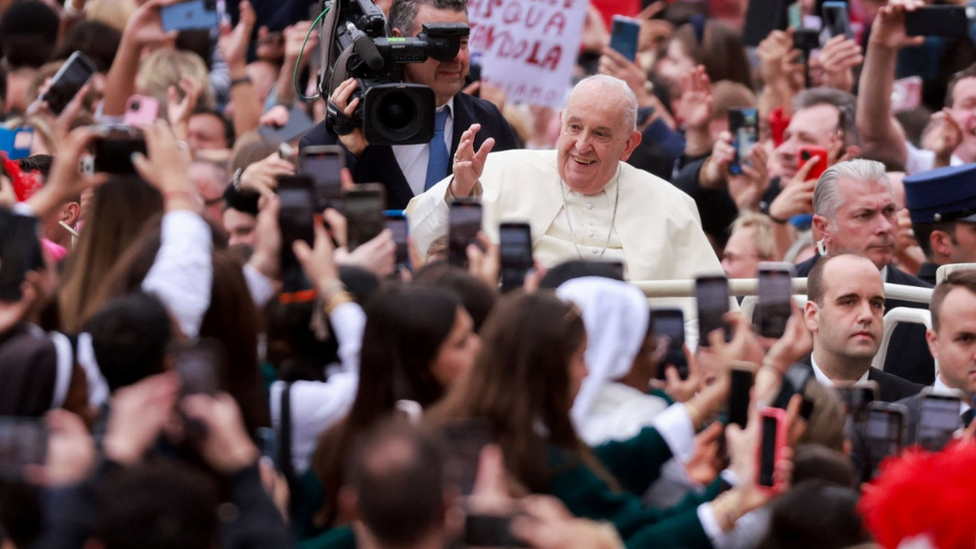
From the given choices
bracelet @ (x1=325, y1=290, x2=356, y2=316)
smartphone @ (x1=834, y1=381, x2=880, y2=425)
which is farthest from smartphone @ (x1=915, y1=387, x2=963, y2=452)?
bracelet @ (x1=325, y1=290, x2=356, y2=316)

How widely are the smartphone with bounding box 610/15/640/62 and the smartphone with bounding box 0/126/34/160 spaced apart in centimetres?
287

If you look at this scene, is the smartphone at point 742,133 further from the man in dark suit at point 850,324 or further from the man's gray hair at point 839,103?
the man in dark suit at point 850,324

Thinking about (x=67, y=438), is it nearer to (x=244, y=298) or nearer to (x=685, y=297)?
(x=244, y=298)

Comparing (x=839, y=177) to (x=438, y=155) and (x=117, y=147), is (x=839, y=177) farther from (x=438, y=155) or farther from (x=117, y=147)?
(x=117, y=147)

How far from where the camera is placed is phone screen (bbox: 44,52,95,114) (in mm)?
7812

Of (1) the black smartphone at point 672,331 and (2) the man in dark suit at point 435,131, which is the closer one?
(1) the black smartphone at point 672,331

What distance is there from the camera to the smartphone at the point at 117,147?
4602mm

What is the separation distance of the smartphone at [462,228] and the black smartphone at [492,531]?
4.93 feet

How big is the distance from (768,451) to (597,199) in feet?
9.59

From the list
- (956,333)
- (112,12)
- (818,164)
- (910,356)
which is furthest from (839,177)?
(112,12)

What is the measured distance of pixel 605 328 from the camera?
14.0 ft

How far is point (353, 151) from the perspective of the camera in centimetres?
627

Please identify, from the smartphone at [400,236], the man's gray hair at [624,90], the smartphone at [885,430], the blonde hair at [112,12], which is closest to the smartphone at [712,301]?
the smartphone at [885,430]

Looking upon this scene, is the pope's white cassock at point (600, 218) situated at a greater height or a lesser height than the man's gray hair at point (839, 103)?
lesser
